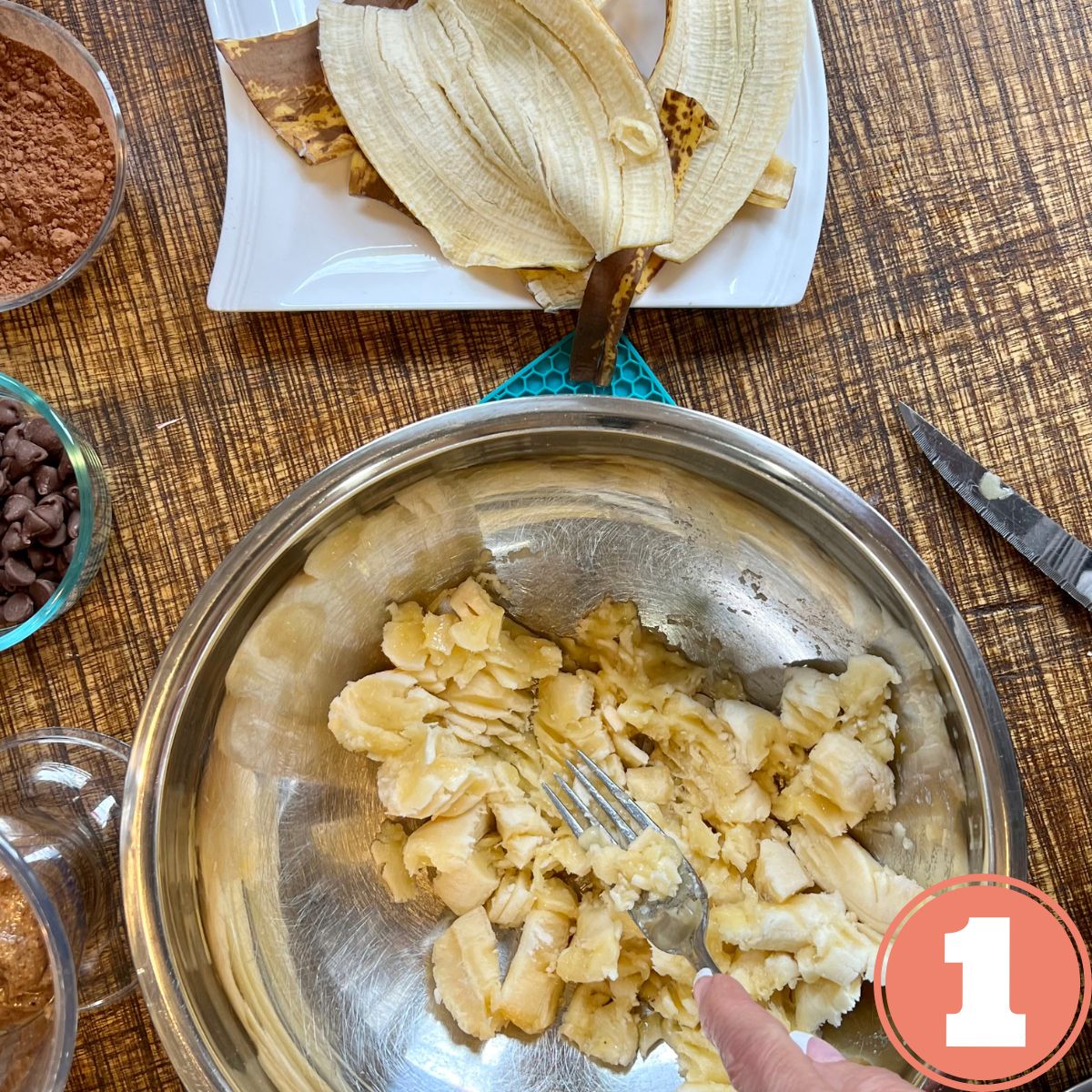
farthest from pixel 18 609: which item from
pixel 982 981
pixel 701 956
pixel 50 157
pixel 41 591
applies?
pixel 982 981

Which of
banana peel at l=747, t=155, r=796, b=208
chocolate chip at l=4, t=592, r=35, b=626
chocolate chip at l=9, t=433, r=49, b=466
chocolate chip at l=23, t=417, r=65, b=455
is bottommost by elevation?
chocolate chip at l=4, t=592, r=35, b=626

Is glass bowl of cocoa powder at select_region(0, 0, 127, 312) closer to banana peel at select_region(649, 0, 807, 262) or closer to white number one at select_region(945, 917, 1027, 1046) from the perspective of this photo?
banana peel at select_region(649, 0, 807, 262)

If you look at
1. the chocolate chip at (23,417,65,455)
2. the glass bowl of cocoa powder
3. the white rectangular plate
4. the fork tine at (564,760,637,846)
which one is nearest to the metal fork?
the fork tine at (564,760,637,846)

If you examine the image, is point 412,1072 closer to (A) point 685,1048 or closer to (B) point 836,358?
(A) point 685,1048

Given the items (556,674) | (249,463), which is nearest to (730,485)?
(556,674)

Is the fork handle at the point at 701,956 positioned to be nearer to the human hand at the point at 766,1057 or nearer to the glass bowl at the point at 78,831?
the human hand at the point at 766,1057

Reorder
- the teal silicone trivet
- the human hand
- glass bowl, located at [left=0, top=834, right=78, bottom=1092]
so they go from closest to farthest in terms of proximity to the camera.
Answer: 1. the human hand
2. glass bowl, located at [left=0, top=834, right=78, bottom=1092]
3. the teal silicone trivet
